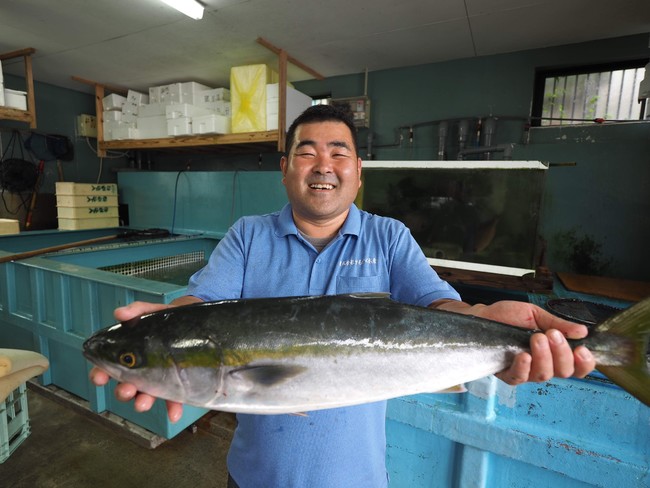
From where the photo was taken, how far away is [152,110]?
4.99 m

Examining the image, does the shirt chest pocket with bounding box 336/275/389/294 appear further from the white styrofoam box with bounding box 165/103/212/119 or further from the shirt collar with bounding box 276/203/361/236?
the white styrofoam box with bounding box 165/103/212/119

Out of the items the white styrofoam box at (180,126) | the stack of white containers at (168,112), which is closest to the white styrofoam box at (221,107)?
the stack of white containers at (168,112)

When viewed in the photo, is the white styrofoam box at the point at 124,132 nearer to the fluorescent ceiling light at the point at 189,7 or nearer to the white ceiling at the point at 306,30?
the white ceiling at the point at 306,30

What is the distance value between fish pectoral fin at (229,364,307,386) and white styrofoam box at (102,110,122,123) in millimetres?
5866

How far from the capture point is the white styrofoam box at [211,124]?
4316 millimetres

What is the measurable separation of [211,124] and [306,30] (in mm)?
1658

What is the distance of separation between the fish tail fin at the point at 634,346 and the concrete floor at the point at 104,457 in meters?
2.24

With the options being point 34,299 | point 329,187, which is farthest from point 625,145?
A: point 34,299

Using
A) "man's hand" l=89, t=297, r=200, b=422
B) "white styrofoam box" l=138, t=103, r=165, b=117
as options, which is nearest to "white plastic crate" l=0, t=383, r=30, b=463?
"man's hand" l=89, t=297, r=200, b=422

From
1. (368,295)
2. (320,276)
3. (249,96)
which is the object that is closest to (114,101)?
(249,96)

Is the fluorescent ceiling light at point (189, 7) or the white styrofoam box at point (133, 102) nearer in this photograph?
the fluorescent ceiling light at point (189, 7)

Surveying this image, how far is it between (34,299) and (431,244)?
334 cm

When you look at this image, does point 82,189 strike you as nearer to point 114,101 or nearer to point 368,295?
point 114,101

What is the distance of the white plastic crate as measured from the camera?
6.17 feet
